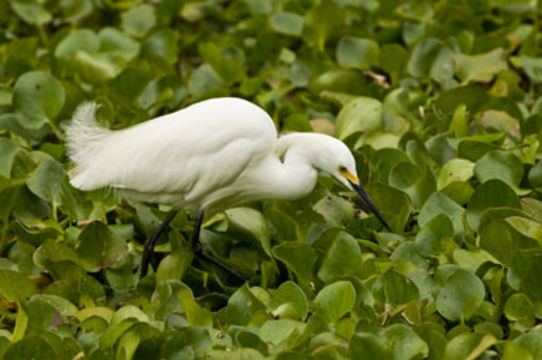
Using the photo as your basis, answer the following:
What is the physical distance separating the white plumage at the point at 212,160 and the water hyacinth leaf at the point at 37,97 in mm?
699

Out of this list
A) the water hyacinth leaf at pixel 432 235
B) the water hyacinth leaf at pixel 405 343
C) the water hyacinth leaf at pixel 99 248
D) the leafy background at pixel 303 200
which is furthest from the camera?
the water hyacinth leaf at pixel 99 248

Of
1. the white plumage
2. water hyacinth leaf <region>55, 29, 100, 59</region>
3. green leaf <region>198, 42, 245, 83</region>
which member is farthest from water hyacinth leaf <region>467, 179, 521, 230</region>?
water hyacinth leaf <region>55, 29, 100, 59</region>

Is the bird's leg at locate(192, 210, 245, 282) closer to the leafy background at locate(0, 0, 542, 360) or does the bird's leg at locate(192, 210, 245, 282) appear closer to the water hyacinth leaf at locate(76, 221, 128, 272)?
the leafy background at locate(0, 0, 542, 360)

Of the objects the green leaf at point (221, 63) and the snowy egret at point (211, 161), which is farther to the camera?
the green leaf at point (221, 63)

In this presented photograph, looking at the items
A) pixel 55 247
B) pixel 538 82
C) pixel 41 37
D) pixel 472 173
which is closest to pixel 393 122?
pixel 472 173

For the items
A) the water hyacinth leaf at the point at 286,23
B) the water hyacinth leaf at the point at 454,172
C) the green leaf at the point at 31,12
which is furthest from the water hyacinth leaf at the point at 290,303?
the green leaf at the point at 31,12

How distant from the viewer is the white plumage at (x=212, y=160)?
3.11 m

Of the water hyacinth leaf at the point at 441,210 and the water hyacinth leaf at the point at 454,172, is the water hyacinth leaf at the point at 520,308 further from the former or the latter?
the water hyacinth leaf at the point at 454,172

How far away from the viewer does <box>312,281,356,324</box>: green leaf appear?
2.74 metres

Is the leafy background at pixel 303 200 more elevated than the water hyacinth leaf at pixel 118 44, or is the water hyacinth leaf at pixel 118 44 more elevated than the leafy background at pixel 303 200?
the leafy background at pixel 303 200

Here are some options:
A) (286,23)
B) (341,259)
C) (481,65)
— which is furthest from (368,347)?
(286,23)

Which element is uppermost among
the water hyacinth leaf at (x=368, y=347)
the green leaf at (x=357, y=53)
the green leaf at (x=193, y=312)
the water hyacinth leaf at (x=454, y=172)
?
the water hyacinth leaf at (x=368, y=347)

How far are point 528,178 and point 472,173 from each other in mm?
196

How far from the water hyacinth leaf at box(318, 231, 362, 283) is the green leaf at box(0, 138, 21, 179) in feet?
3.96
